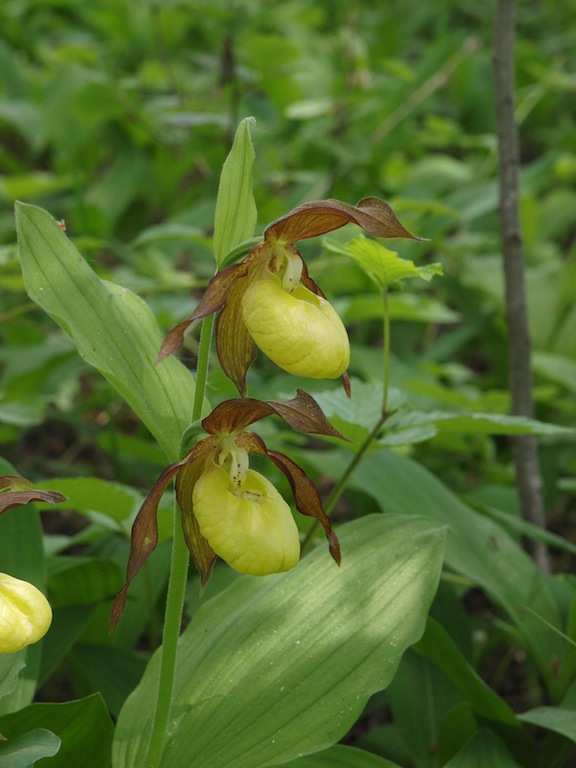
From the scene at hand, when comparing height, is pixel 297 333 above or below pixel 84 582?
above

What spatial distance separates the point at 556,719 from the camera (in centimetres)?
98

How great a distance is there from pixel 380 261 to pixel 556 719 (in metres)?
0.57

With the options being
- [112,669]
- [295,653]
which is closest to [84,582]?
[112,669]

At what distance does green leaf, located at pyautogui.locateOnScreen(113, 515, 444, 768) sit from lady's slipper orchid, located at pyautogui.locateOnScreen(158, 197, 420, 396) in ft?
1.04

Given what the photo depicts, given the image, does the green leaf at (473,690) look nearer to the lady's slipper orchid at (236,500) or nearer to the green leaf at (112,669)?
the lady's slipper orchid at (236,500)

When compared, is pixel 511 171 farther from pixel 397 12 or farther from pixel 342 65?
pixel 397 12

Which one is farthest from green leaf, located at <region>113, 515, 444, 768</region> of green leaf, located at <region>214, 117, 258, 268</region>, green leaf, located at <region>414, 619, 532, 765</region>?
green leaf, located at <region>214, 117, 258, 268</region>

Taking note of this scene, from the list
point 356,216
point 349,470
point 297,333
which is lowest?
point 349,470

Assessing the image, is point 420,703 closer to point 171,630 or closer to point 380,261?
point 171,630

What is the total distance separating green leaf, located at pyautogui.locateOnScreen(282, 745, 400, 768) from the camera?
3.13ft

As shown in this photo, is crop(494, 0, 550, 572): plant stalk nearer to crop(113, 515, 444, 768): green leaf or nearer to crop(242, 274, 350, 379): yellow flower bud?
crop(113, 515, 444, 768): green leaf

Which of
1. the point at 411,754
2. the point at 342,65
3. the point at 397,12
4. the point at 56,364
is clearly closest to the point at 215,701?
the point at 411,754

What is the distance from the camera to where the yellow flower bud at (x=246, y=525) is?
0.78m

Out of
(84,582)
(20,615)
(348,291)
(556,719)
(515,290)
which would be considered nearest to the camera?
(20,615)
